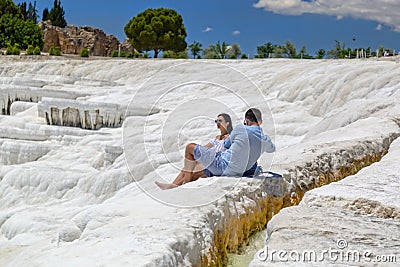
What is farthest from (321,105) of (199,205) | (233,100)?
Answer: (199,205)

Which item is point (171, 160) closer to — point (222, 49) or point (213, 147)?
point (213, 147)

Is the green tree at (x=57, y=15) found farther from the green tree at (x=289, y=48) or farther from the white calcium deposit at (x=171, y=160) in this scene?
the white calcium deposit at (x=171, y=160)

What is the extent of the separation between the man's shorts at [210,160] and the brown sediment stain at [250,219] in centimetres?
46

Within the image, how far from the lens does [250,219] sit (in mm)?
4281

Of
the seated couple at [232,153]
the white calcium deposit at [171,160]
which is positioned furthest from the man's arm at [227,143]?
the white calcium deposit at [171,160]

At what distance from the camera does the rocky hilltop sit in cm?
4469

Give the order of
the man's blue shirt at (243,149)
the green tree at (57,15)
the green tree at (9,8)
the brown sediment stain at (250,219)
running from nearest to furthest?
the brown sediment stain at (250,219), the man's blue shirt at (243,149), the green tree at (9,8), the green tree at (57,15)

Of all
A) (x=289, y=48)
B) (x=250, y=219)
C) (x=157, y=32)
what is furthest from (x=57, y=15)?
(x=250, y=219)

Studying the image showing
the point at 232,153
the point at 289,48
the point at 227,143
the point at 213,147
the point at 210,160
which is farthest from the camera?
the point at 289,48

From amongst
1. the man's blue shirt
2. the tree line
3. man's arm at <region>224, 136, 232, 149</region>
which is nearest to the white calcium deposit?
the man's blue shirt

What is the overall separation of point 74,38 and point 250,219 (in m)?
42.9

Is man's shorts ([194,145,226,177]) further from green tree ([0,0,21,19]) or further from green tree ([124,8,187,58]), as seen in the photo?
green tree ([0,0,21,19])

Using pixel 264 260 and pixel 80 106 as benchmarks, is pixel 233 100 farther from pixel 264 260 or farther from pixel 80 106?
pixel 264 260

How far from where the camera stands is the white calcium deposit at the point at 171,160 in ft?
10.1
